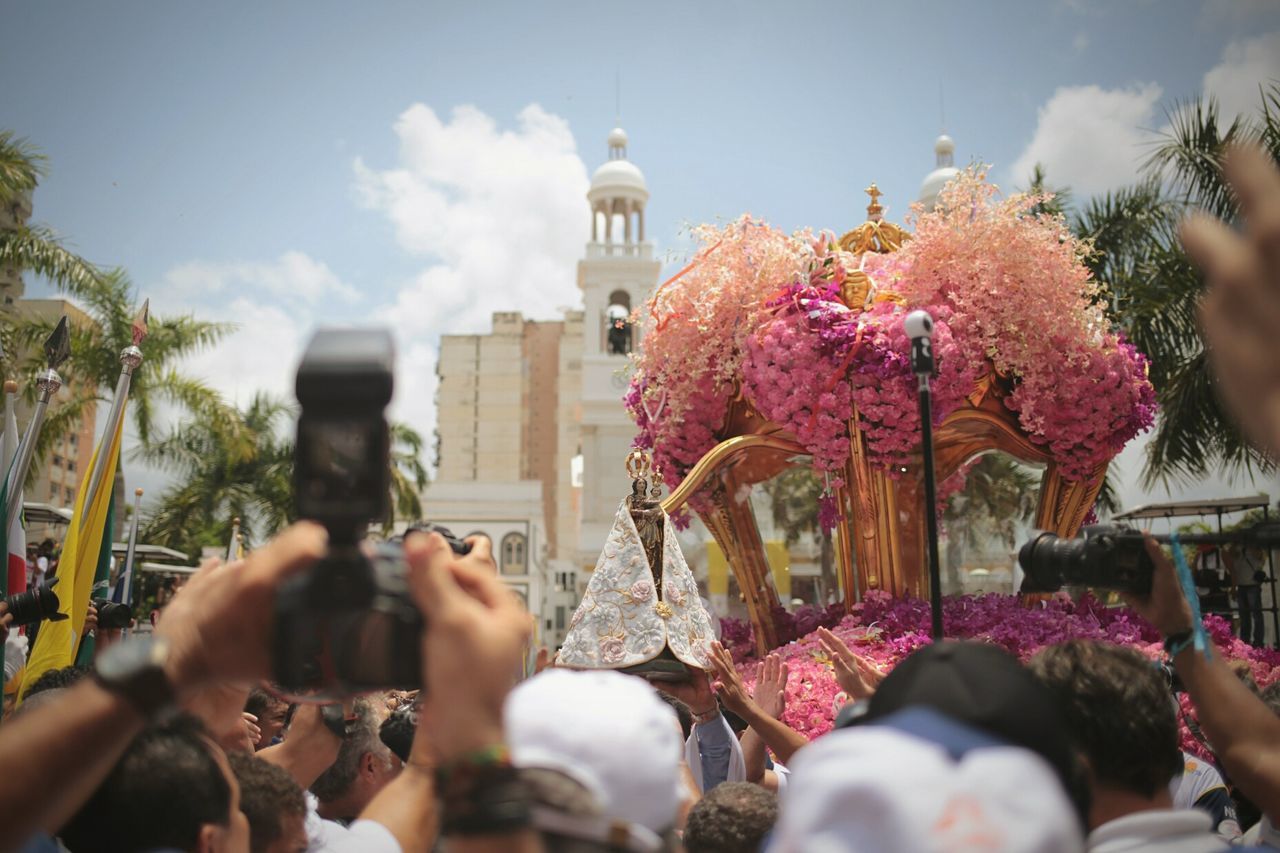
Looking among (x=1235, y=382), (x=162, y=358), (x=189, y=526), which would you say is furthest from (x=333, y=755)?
(x=189, y=526)

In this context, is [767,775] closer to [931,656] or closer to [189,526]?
[931,656]

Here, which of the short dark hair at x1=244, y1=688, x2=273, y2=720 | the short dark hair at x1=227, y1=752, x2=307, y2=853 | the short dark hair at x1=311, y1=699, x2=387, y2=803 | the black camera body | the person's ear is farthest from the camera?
the short dark hair at x1=244, y1=688, x2=273, y2=720

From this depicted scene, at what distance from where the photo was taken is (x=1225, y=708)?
2.56m

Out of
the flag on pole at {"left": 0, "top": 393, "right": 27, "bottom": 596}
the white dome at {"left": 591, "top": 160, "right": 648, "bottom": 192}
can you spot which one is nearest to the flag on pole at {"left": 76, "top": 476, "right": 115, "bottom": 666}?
the flag on pole at {"left": 0, "top": 393, "right": 27, "bottom": 596}

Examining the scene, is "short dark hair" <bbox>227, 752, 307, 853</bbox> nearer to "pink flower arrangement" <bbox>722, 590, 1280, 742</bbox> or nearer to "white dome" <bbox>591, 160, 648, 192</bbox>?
"pink flower arrangement" <bbox>722, 590, 1280, 742</bbox>

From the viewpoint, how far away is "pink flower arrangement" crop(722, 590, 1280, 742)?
6625mm

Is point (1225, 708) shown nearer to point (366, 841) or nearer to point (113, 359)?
point (366, 841)

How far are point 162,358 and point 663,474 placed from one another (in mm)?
15889

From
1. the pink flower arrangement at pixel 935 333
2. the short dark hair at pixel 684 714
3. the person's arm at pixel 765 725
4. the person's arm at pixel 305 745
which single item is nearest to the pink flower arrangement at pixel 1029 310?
the pink flower arrangement at pixel 935 333

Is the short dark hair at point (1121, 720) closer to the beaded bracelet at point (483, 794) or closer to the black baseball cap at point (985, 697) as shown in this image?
the black baseball cap at point (985, 697)

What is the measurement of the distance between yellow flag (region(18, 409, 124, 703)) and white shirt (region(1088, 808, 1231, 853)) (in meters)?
6.45

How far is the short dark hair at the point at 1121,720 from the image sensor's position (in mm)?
2338

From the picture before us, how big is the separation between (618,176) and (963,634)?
38979 mm

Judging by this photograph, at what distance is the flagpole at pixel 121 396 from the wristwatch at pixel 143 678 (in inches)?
200
